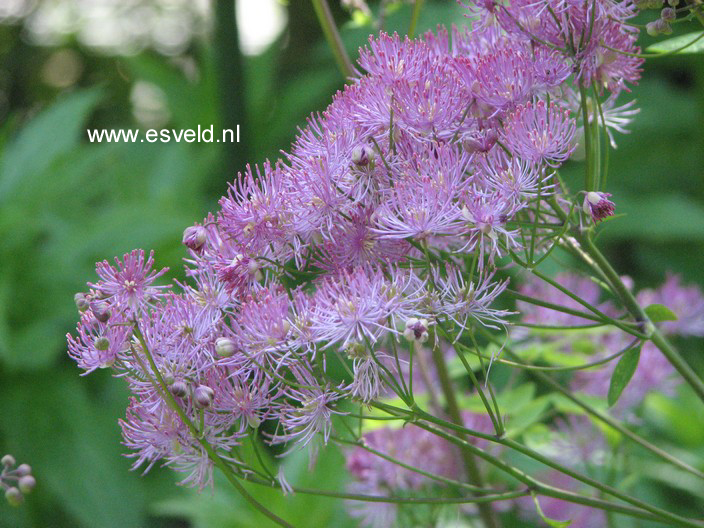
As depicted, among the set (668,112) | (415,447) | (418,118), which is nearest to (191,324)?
(418,118)

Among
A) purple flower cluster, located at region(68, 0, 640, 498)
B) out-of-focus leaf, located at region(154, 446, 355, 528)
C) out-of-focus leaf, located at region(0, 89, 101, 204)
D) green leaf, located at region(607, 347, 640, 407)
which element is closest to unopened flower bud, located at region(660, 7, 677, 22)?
purple flower cluster, located at region(68, 0, 640, 498)

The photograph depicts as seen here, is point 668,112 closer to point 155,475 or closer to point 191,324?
point 155,475

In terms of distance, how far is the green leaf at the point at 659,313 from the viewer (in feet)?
2.33

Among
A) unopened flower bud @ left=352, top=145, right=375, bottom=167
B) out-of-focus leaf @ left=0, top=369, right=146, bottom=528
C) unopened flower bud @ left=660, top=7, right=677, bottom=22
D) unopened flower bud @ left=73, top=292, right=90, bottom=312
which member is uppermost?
unopened flower bud @ left=660, top=7, right=677, bottom=22

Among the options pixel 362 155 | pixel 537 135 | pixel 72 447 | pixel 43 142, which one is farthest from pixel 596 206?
pixel 43 142

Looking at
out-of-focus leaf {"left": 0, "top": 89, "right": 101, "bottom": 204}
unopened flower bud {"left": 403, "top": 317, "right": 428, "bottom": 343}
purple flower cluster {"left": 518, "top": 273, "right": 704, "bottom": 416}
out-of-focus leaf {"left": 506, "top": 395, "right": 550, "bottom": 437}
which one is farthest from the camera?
out-of-focus leaf {"left": 0, "top": 89, "right": 101, "bottom": 204}

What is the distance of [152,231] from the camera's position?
2.05 metres

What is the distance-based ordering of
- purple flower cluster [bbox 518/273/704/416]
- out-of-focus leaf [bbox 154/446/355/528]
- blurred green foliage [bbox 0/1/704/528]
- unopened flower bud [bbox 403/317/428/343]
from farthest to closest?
1. blurred green foliage [bbox 0/1/704/528]
2. out-of-focus leaf [bbox 154/446/355/528]
3. purple flower cluster [bbox 518/273/704/416]
4. unopened flower bud [bbox 403/317/428/343]

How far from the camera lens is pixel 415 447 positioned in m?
1.12

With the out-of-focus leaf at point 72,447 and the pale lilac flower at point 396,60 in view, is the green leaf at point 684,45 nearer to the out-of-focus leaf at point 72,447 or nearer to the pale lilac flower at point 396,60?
the pale lilac flower at point 396,60

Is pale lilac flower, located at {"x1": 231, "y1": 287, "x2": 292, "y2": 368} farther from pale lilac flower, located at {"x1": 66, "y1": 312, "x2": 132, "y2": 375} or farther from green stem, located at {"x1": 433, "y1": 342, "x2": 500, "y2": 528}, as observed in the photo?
green stem, located at {"x1": 433, "y1": 342, "x2": 500, "y2": 528}

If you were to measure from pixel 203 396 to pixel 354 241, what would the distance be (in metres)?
0.16

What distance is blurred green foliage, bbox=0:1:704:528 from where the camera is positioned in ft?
5.85

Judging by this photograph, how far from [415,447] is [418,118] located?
1.96 ft
